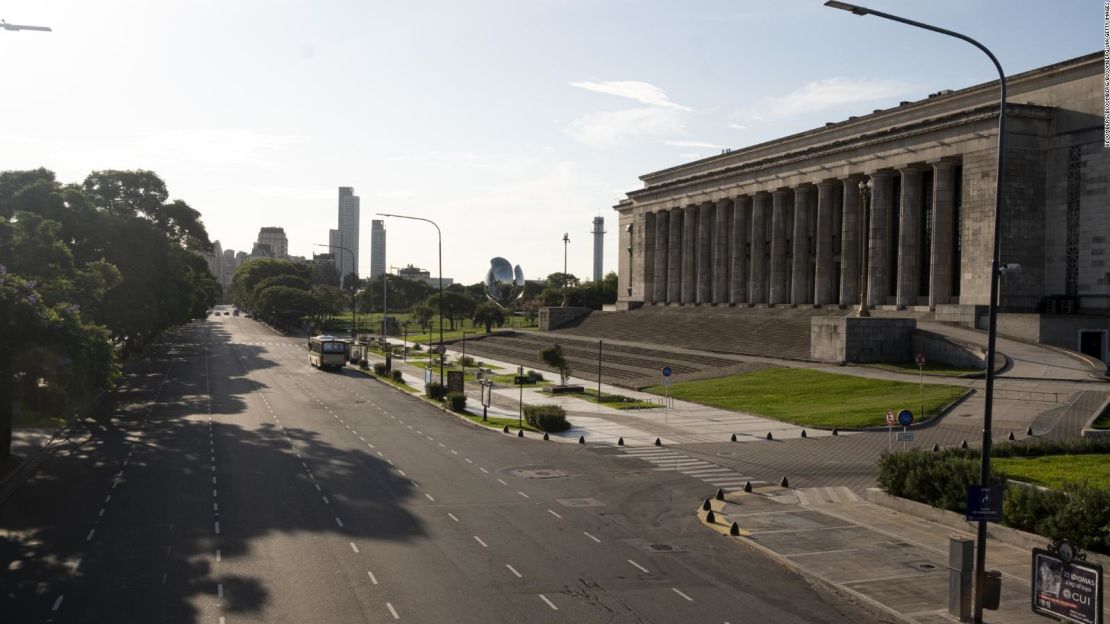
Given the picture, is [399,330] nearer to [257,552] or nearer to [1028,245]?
[1028,245]

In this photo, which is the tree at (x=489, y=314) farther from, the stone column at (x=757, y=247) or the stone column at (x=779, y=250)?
the stone column at (x=779, y=250)

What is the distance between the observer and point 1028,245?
194 feet

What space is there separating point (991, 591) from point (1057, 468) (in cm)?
1267

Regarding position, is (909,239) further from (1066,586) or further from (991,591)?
(1066,586)

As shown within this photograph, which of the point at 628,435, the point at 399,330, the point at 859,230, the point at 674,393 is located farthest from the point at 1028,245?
the point at 399,330

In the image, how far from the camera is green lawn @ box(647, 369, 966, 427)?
4203cm

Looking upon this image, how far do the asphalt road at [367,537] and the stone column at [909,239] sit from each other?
130 feet

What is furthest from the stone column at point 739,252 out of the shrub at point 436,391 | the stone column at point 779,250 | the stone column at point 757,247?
the shrub at point 436,391

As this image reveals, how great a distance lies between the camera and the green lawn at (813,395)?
4203 cm

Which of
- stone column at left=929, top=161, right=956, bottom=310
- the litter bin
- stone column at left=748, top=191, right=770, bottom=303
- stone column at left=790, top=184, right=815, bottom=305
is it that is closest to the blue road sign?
the litter bin

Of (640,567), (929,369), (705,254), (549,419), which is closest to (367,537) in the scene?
(640,567)

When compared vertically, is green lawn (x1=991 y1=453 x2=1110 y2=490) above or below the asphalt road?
above

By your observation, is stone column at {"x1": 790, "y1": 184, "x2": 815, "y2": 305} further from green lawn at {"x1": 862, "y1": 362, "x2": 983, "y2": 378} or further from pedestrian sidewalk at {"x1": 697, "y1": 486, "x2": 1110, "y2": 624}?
pedestrian sidewalk at {"x1": 697, "y1": 486, "x2": 1110, "y2": 624}

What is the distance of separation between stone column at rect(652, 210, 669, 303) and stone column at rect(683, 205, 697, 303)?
691 centimetres
